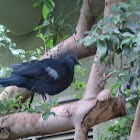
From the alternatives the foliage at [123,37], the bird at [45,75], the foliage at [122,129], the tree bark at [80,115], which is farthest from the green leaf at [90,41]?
the foliage at [122,129]

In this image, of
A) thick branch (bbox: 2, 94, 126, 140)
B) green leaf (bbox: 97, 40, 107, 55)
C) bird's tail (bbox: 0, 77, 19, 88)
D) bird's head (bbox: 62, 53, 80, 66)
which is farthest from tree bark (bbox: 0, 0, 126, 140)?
green leaf (bbox: 97, 40, 107, 55)

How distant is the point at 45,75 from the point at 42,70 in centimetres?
3

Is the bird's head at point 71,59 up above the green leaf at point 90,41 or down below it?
above

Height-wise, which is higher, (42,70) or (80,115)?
(42,70)

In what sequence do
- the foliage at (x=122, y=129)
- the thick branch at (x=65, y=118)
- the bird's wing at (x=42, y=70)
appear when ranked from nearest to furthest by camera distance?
1. the thick branch at (x=65, y=118)
2. the bird's wing at (x=42, y=70)
3. the foliage at (x=122, y=129)

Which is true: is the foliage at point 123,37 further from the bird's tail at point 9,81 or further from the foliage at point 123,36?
the bird's tail at point 9,81

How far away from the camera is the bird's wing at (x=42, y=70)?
171 centimetres

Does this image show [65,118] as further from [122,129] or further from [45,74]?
[122,129]

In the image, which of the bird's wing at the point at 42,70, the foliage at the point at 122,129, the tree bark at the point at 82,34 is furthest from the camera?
the tree bark at the point at 82,34

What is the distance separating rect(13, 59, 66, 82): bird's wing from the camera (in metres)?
1.71

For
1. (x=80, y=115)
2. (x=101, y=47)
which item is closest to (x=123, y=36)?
(x=101, y=47)

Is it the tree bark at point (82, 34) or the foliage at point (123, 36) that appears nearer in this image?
the foliage at point (123, 36)

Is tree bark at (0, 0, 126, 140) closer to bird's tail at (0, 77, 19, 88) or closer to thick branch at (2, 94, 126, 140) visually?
thick branch at (2, 94, 126, 140)

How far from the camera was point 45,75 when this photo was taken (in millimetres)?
1725
